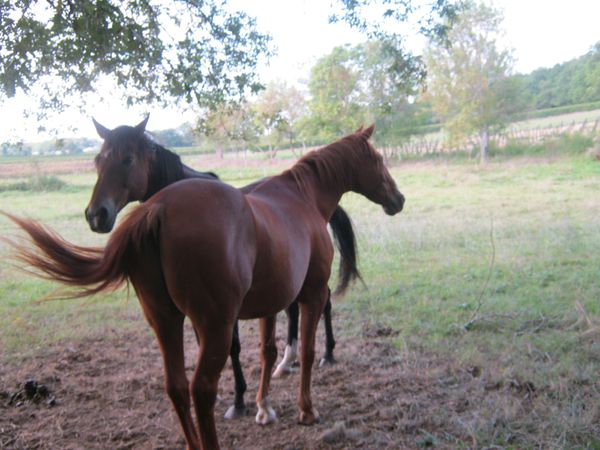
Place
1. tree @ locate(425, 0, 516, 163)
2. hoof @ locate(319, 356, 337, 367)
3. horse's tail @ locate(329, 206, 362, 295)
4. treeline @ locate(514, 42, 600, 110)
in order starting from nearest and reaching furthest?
hoof @ locate(319, 356, 337, 367), horse's tail @ locate(329, 206, 362, 295), treeline @ locate(514, 42, 600, 110), tree @ locate(425, 0, 516, 163)

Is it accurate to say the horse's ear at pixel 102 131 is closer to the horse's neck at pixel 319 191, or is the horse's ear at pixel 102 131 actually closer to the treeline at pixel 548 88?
the horse's neck at pixel 319 191

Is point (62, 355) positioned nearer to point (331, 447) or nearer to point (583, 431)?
point (331, 447)

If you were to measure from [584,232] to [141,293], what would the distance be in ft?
27.1

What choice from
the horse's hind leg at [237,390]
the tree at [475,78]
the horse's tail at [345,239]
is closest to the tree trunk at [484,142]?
the tree at [475,78]

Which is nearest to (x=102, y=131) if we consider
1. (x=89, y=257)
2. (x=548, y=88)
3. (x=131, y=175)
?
(x=131, y=175)

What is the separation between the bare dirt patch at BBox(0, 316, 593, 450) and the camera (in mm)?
2945

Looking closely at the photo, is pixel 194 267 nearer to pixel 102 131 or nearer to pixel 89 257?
pixel 89 257

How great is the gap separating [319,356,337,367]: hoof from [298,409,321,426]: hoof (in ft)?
3.20

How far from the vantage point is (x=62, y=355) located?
14.9 ft

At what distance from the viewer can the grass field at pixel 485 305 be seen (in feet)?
10.2

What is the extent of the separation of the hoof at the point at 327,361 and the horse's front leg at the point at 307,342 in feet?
3.01

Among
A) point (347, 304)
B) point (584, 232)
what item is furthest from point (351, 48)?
point (347, 304)

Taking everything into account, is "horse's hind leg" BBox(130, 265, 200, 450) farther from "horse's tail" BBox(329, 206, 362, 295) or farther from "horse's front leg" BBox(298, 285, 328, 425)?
"horse's tail" BBox(329, 206, 362, 295)

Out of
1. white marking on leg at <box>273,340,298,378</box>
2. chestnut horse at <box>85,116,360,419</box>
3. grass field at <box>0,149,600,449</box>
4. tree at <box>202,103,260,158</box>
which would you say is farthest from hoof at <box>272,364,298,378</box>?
tree at <box>202,103,260,158</box>
